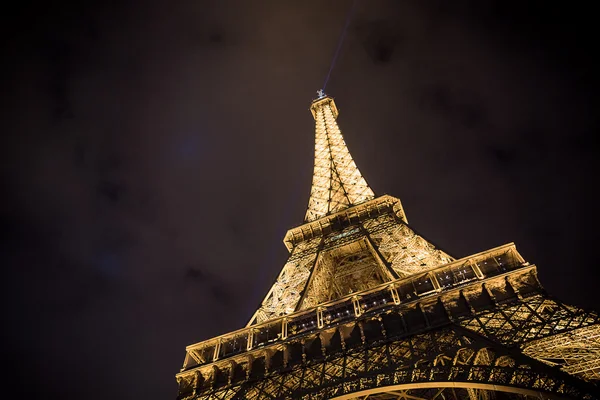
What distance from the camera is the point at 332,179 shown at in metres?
28.0

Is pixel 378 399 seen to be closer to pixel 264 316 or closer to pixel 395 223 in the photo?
pixel 264 316

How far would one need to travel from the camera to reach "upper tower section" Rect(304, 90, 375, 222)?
24.8 meters

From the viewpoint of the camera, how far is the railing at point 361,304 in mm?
11414

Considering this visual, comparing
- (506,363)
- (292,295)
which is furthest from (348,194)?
(506,363)

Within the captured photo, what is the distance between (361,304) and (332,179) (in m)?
16.4

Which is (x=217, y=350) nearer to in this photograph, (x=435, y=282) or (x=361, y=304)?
(x=361, y=304)

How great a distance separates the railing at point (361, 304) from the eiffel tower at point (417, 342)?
0.03 metres

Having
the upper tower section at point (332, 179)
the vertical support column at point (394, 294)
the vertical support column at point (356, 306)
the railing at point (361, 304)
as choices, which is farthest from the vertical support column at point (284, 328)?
the upper tower section at point (332, 179)

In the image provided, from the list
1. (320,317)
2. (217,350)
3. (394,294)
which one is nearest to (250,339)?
(217,350)

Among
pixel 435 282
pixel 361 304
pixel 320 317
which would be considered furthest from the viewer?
pixel 361 304

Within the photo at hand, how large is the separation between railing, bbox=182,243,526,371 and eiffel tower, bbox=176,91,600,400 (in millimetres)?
34

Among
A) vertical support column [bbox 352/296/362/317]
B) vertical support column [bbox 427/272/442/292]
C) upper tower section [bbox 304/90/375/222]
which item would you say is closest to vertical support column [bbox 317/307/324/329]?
vertical support column [bbox 352/296/362/317]

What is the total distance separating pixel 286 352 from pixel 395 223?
982 cm

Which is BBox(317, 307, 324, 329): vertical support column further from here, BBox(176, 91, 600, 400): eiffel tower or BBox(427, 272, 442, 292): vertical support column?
BBox(427, 272, 442, 292): vertical support column
